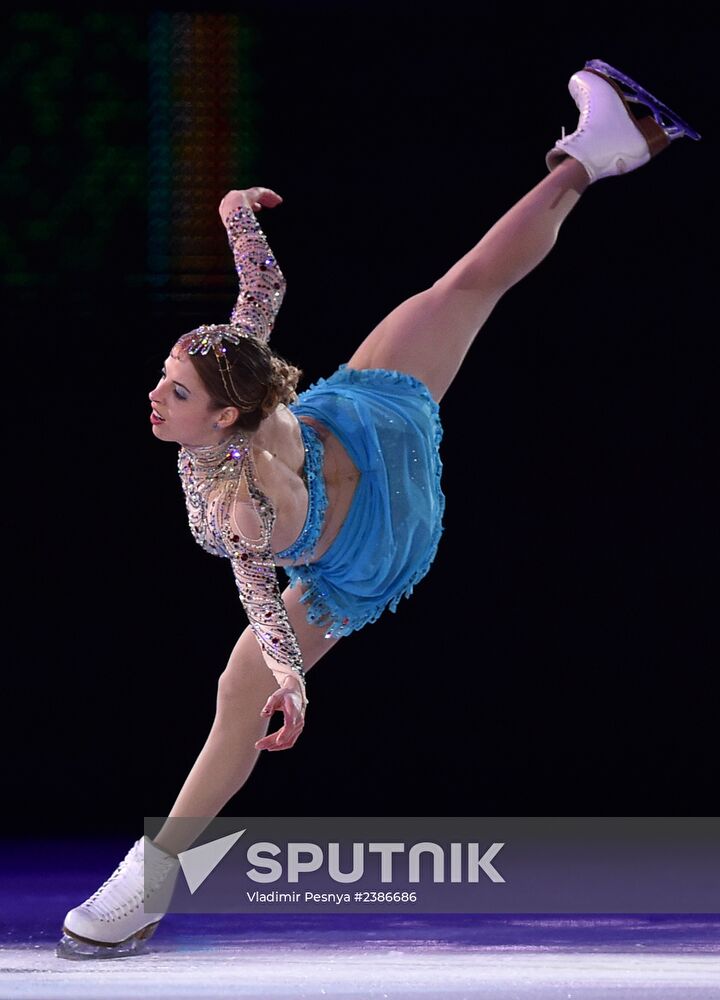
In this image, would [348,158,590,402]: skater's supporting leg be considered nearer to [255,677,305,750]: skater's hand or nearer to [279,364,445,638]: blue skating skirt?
[279,364,445,638]: blue skating skirt

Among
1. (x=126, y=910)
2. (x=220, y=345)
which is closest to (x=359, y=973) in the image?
(x=126, y=910)

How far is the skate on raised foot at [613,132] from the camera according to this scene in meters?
3.65

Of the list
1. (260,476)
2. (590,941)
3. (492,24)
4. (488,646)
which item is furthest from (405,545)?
(492,24)

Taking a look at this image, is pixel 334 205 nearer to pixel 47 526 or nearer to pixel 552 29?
pixel 552 29

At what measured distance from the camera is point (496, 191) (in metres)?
4.37

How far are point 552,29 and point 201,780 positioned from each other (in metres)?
2.23

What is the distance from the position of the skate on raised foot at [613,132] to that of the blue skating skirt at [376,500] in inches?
26.4

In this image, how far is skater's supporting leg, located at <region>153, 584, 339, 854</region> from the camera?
335cm

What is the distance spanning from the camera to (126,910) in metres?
3.32

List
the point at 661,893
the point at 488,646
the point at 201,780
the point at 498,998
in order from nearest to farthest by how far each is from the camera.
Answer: the point at 498,998 < the point at 201,780 < the point at 661,893 < the point at 488,646

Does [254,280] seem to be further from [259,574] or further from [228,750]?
[228,750]

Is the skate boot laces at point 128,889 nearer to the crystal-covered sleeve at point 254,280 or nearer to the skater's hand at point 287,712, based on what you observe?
the skater's hand at point 287,712

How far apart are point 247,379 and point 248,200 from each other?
1.70 feet

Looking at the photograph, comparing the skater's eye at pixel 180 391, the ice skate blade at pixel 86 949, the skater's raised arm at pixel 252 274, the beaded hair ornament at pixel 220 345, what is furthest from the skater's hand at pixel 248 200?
the ice skate blade at pixel 86 949
